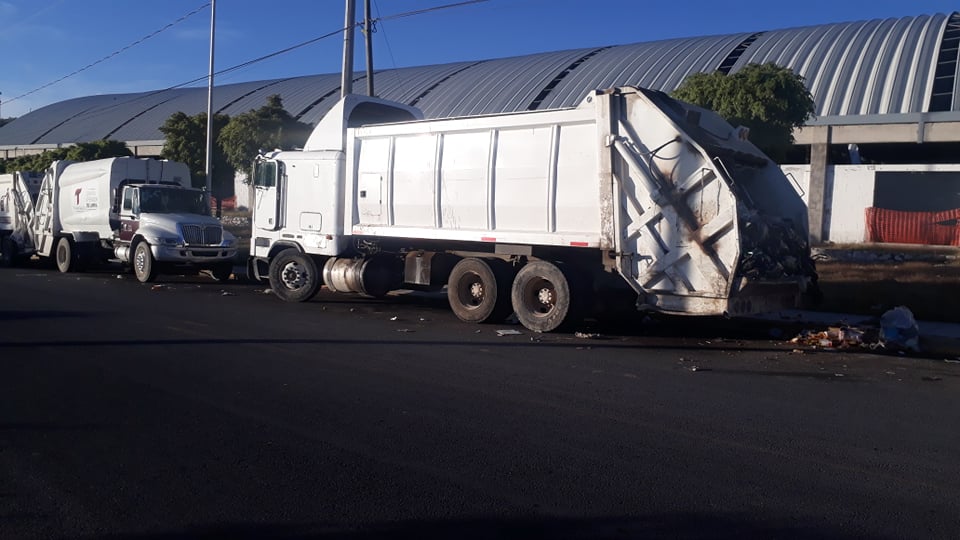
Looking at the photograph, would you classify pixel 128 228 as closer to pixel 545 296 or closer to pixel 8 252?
pixel 8 252

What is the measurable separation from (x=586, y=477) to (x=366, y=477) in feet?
4.83

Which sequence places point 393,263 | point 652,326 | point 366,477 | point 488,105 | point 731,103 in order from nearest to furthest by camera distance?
point 366,477, point 652,326, point 393,263, point 731,103, point 488,105

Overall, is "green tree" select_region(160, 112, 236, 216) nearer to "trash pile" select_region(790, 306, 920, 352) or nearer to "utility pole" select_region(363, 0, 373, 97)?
"utility pole" select_region(363, 0, 373, 97)

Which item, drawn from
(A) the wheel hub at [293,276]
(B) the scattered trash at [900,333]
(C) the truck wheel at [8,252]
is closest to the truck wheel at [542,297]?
(B) the scattered trash at [900,333]

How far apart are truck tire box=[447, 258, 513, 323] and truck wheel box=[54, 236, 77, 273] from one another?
1290 cm

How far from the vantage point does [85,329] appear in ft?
38.7

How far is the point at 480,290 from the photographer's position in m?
13.5

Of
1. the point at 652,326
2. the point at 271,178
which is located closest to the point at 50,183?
the point at 271,178

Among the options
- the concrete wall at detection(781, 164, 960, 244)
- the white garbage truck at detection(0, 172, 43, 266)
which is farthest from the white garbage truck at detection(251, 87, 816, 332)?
the concrete wall at detection(781, 164, 960, 244)

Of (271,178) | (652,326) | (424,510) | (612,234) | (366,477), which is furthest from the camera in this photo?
(271,178)

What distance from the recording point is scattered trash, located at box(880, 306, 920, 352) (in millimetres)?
11477

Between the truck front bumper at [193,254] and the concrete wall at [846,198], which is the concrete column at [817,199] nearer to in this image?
the concrete wall at [846,198]

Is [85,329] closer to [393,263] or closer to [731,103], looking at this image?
[393,263]

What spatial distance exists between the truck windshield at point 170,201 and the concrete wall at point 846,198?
1895cm
